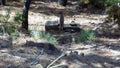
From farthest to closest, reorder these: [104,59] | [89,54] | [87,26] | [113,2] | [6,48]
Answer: [87,26] → [113,2] → [89,54] → [104,59] → [6,48]

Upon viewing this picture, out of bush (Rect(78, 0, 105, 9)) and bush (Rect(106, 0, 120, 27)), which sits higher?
bush (Rect(106, 0, 120, 27))

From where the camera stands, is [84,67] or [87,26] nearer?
[84,67]

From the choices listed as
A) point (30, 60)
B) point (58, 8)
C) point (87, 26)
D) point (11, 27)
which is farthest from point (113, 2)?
point (58, 8)

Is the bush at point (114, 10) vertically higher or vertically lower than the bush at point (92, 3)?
higher

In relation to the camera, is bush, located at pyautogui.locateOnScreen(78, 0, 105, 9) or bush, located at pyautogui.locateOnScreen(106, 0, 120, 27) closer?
bush, located at pyautogui.locateOnScreen(106, 0, 120, 27)

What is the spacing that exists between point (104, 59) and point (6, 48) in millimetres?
1790

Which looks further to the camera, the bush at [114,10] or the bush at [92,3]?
the bush at [92,3]

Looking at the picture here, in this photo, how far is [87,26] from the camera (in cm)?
1433

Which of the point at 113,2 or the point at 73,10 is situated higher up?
the point at 113,2

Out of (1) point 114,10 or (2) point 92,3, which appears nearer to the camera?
(1) point 114,10

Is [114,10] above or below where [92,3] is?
above

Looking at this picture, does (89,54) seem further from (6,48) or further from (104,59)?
(6,48)

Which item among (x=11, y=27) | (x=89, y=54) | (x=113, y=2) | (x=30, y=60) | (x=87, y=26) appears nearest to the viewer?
(x=30, y=60)

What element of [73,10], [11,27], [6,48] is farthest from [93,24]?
[6,48]
